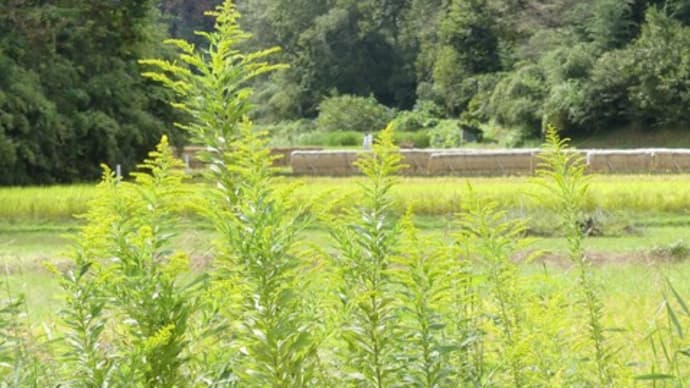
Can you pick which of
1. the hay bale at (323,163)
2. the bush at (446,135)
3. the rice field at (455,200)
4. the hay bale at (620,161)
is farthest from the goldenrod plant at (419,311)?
the bush at (446,135)

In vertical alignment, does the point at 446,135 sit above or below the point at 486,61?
below

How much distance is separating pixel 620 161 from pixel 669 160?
1.29 m

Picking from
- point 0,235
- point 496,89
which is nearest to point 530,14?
point 496,89

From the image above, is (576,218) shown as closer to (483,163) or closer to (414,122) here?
(483,163)

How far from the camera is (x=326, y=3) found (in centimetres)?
6494

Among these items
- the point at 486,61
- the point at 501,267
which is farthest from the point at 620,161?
the point at 501,267

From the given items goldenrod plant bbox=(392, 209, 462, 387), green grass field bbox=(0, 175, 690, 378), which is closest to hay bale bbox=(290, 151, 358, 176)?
green grass field bbox=(0, 175, 690, 378)

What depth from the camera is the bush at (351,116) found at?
51938 millimetres

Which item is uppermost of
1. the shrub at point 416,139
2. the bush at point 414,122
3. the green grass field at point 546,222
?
the green grass field at point 546,222

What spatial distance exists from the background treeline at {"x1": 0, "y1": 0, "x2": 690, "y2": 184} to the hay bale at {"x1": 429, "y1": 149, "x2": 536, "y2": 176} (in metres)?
7.66

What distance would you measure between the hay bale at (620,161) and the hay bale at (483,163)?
5.64 feet

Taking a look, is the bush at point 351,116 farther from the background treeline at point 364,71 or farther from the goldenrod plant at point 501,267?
the goldenrod plant at point 501,267

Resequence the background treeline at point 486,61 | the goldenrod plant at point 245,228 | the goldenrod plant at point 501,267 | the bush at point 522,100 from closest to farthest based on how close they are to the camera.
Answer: the goldenrod plant at point 245,228 → the goldenrod plant at point 501,267 → the background treeline at point 486,61 → the bush at point 522,100

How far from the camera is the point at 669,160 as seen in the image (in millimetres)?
26406
